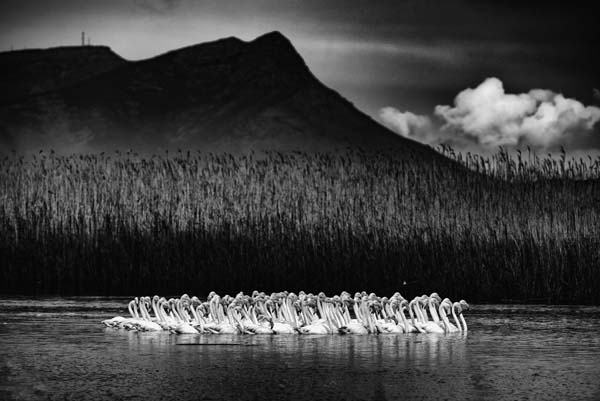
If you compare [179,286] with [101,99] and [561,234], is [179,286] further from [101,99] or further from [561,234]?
[101,99]

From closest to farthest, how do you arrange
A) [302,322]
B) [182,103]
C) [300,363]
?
[300,363] < [302,322] < [182,103]

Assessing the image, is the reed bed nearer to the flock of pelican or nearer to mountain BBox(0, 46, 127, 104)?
the flock of pelican

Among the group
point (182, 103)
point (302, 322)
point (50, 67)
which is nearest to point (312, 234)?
point (302, 322)

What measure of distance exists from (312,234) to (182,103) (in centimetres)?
11271

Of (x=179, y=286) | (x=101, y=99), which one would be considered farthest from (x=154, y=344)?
(x=101, y=99)

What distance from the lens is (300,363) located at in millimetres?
Answer: 14805

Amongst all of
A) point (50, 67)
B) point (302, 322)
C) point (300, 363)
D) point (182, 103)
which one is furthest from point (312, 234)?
point (50, 67)

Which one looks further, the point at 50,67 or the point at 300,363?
the point at 50,67

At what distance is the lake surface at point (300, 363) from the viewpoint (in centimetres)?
1244

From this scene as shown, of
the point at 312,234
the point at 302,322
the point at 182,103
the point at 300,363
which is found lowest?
the point at 300,363

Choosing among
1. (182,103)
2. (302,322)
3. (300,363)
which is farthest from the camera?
(182,103)

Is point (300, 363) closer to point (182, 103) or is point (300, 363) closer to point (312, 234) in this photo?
point (312, 234)

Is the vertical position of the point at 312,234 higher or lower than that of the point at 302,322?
higher

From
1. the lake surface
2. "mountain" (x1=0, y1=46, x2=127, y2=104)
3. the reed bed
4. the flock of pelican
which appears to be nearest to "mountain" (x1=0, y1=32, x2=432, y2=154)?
"mountain" (x1=0, y1=46, x2=127, y2=104)
